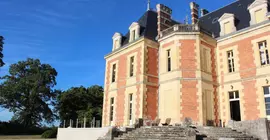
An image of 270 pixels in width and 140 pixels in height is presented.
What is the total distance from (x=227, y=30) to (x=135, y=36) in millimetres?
6230

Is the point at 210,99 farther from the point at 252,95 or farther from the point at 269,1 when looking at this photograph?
the point at 269,1

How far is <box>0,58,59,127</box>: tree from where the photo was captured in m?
30.2

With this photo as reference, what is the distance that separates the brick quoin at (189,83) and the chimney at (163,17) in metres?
3.10

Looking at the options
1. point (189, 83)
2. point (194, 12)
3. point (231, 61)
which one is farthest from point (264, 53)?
point (194, 12)

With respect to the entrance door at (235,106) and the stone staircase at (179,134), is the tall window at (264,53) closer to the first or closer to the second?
the entrance door at (235,106)

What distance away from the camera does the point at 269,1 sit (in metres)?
14.2

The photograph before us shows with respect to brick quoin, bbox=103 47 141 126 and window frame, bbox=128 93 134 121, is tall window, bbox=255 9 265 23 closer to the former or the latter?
brick quoin, bbox=103 47 141 126

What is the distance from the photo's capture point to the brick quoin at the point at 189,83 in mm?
12539

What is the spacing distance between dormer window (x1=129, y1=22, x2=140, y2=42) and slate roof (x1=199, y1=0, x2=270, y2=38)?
4.78m

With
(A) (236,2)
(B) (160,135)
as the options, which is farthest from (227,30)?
(B) (160,135)

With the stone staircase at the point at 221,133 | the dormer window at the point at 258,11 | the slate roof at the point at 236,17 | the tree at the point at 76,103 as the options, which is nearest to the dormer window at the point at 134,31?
the slate roof at the point at 236,17

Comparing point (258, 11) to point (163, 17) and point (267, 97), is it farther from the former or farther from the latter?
point (163, 17)

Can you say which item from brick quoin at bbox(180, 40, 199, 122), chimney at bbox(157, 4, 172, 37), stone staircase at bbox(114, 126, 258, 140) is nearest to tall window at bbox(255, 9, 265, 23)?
brick quoin at bbox(180, 40, 199, 122)

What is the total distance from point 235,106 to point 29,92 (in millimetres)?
27349
